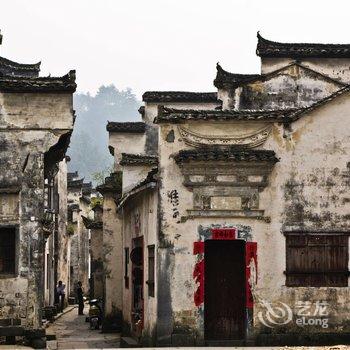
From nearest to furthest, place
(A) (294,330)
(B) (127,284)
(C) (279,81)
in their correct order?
(A) (294,330)
(B) (127,284)
(C) (279,81)

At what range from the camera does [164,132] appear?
20.4 m

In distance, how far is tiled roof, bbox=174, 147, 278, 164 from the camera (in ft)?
65.8

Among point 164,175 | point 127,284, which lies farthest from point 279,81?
point 164,175

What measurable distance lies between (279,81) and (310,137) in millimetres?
9987

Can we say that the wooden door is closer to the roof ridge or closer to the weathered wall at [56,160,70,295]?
the roof ridge

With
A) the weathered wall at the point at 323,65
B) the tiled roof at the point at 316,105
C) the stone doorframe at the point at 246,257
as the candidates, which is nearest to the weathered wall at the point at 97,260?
the weathered wall at the point at 323,65

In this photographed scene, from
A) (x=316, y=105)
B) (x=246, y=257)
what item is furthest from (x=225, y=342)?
(x=316, y=105)

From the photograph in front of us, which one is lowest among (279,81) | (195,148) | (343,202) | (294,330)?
(294,330)

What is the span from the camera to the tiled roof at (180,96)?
35469 millimetres

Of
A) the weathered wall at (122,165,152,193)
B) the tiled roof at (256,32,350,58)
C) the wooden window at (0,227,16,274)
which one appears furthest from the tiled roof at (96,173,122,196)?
the wooden window at (0,227,16,274)

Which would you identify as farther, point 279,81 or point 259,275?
point 279,81

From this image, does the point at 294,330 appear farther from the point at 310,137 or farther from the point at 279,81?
the point at 279,81

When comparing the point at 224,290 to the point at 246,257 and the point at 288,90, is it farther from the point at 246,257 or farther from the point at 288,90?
the point at 288,90

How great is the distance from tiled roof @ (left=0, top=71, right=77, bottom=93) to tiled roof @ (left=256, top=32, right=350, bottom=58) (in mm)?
11378
